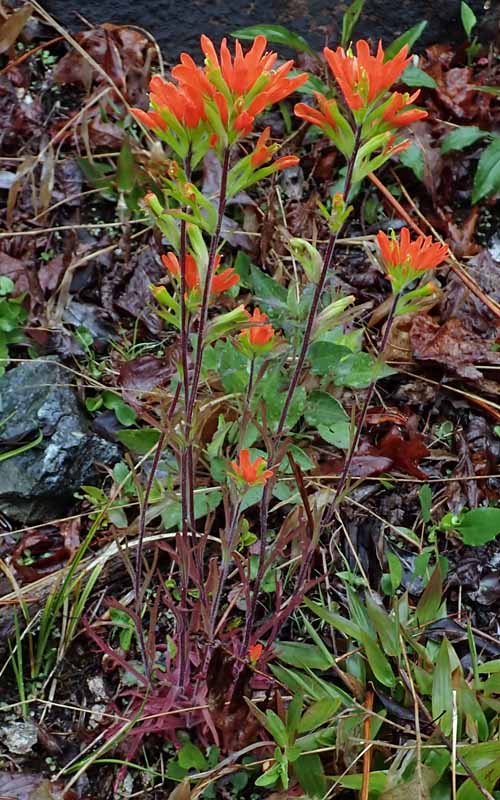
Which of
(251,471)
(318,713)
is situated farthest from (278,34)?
(318,713)

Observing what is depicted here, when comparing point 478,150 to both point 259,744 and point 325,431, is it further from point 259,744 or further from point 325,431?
point 259,744

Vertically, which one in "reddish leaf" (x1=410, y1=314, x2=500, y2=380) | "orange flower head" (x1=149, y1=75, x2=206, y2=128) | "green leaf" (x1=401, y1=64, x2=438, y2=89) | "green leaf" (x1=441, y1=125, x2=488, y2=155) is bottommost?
"reddish leaf" (x1=410, y1=314, x2=500, y2=380)

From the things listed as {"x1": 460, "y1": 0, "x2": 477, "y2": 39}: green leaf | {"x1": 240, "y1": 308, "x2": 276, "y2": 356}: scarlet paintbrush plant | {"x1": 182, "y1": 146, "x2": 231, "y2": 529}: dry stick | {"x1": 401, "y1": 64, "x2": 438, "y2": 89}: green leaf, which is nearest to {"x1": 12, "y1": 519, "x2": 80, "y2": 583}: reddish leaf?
{"x1": 182, "y1": 146, "x2": 231, "y2": 529}: dry stick


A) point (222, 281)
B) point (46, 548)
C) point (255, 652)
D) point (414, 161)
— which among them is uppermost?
point (222, 281)

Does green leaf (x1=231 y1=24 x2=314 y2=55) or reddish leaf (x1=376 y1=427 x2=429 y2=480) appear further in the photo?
green leaf (x1=231 y1=24 x2=314 y2=55)

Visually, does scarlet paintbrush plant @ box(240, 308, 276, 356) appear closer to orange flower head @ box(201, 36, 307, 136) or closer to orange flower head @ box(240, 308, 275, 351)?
orange flower head @ box(240, 308, 275, 351)

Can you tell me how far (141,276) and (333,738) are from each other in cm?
137

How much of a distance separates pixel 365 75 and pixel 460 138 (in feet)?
5.52

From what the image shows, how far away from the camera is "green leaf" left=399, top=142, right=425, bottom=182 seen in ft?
8.17

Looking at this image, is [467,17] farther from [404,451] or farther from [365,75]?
[365,75]

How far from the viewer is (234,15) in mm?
2699

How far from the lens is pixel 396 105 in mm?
1006

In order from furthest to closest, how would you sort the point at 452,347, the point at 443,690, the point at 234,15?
the point at 234,15 < the point at 452,347 < the point at 443,690

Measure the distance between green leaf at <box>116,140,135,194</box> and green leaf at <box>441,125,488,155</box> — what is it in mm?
996
